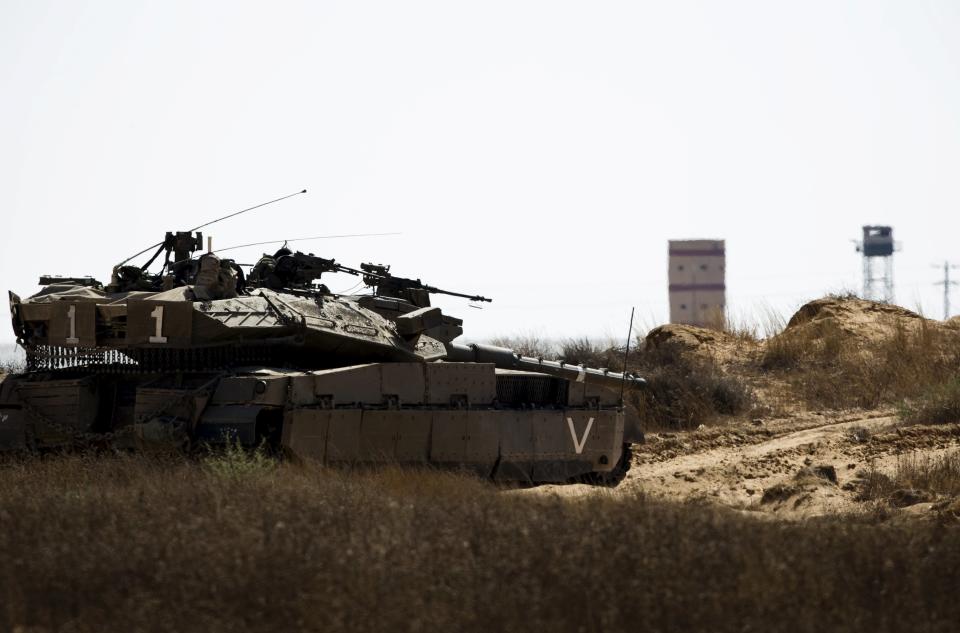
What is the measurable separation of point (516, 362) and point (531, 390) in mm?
1587

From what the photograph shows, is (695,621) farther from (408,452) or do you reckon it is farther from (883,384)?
(883,384)

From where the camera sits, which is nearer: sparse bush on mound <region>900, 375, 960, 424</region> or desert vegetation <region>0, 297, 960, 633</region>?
desert vegetation <region>0, 297, 960, 633</region>

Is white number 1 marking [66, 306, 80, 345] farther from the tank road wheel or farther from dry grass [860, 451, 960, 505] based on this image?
dry grass [860, 451, 960, 505]

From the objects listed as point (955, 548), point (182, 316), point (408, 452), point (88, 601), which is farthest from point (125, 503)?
point (955, 548)

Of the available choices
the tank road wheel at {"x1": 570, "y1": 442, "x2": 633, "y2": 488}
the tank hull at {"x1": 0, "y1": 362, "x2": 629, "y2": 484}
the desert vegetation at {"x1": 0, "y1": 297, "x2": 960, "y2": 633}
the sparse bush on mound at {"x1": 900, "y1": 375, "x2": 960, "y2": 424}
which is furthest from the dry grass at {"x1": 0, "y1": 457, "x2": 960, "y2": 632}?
the sparse bush on mound at {"x1": 900, "y1": 375, "x2": 960, "y2": 424}

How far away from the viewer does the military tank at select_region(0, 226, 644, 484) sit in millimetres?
11898

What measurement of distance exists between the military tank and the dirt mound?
14.7m

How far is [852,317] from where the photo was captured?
28891mm

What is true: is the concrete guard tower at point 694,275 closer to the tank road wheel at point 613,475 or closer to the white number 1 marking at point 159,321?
the tank road wheel at point 613,475

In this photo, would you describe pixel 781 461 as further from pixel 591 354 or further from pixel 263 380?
pixel 591 354

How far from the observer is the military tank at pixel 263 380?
468 inches

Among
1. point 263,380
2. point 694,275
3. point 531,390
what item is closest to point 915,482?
point 531,390

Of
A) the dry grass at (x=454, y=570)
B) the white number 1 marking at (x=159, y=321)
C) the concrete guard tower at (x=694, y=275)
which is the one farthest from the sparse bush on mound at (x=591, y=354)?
the concrete guard tower at (x=694, y=275)

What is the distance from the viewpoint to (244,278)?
558 inches
